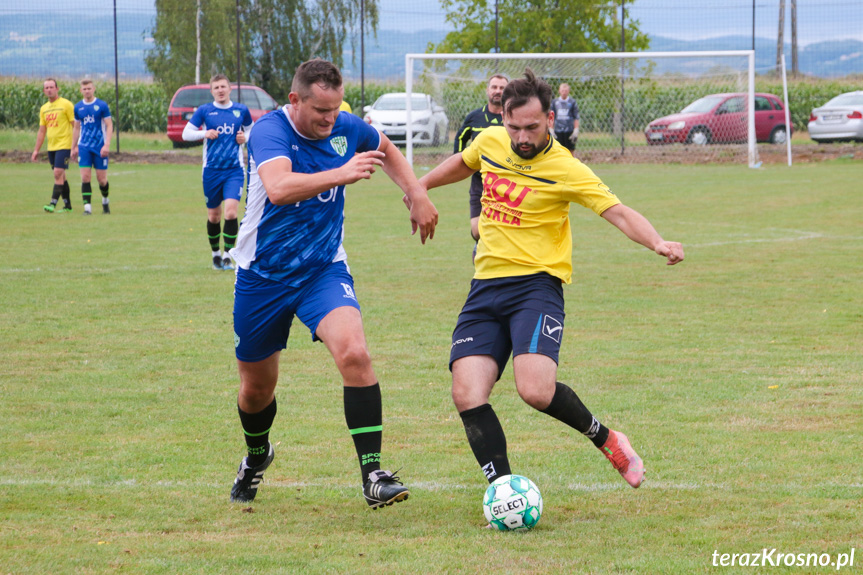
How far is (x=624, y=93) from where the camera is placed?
27.0 metres

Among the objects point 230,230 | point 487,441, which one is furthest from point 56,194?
point 487,441

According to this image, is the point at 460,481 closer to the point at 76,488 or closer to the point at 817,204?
the point at 76,488

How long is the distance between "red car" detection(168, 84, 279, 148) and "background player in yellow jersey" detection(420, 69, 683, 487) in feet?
83.0

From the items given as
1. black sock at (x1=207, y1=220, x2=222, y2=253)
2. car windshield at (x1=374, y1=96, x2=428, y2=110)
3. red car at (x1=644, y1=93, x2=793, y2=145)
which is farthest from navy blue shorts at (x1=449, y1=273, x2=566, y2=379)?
car windshield at (x1=374, y1=96, x2=428, y2=110)

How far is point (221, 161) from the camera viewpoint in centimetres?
1133

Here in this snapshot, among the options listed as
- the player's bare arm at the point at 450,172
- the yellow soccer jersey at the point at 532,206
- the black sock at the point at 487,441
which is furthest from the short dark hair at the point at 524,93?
the black sock at the point at 487,441

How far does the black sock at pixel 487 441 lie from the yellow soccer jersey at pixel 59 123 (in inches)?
600

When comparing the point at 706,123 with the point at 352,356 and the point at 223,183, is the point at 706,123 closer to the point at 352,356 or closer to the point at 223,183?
the point at 223,183

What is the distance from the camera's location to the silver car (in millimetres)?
28078

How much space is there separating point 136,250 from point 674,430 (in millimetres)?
Result: 9159

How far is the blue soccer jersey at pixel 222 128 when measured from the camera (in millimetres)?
11344

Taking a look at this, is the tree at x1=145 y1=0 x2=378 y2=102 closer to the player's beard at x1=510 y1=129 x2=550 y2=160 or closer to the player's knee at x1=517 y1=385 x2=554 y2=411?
the player's beard at x1=510 y1=129 x2=550 y2=160

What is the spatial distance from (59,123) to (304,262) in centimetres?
1507

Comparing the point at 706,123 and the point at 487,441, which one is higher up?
the point at 706,123
